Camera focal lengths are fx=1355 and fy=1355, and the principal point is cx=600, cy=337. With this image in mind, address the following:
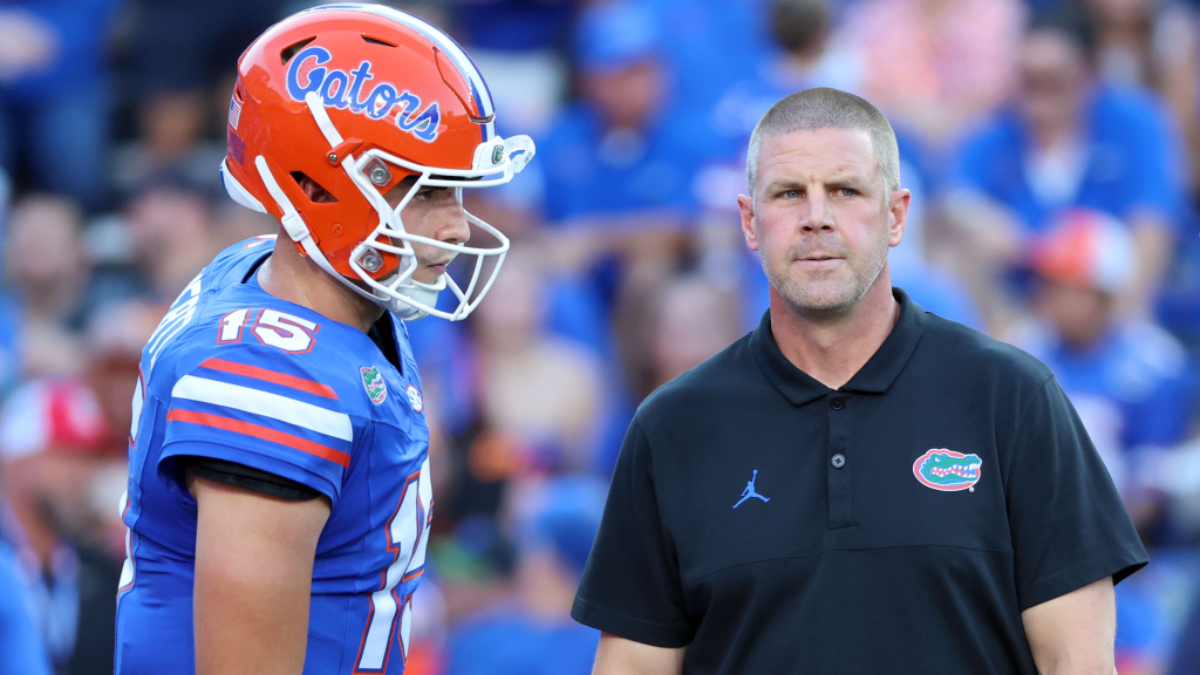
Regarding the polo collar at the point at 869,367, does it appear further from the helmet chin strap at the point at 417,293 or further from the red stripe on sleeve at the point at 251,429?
the red stripe on sleeve at the point at 251,429

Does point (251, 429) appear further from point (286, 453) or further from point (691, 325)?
point (691, 325)

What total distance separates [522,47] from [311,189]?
5828mm

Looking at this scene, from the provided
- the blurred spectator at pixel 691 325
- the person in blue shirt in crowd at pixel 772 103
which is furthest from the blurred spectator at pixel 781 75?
the blurred spectator at pixel 691 325

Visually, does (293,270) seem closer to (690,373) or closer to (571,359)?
(690,373)

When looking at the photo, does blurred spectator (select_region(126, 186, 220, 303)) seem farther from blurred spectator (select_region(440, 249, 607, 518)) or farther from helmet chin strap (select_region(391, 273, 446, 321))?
helmet chin strap (select_region(391, 273, 446, 321))

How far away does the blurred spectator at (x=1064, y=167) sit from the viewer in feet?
21.2

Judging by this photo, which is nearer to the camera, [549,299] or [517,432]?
[517,432]

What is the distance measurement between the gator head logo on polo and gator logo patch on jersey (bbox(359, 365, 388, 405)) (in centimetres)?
96

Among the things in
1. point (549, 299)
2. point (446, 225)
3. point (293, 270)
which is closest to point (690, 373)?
point (446, 225)

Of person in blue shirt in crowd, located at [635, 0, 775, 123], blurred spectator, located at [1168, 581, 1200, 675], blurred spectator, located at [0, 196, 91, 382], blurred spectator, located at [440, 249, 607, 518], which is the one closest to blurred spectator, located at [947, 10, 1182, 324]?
person in blue shirt in crowd, located at [635, 0, 775, 123]

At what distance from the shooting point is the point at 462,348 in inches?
264

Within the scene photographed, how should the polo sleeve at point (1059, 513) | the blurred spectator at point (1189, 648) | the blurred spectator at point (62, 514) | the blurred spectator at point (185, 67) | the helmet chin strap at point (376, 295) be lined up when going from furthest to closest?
the blurred spectator at point (185, 67)
the blurred spectator at point (62, 514)
the blurred spectator at point (1189, 648)
the helmet chin strap at point (376, 295)
the polo sleeve at point (1059, 513)

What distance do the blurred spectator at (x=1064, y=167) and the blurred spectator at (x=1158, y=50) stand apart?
1.63 feet

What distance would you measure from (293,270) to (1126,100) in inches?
206
